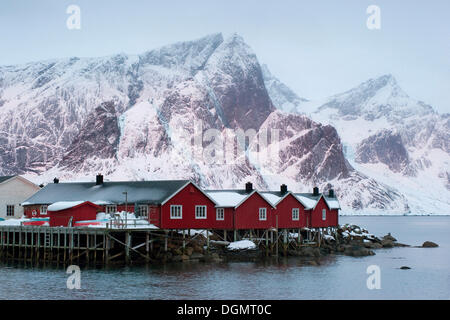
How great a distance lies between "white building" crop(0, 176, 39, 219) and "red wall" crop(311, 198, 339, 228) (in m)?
35.8

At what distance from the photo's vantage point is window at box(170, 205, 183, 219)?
210 ft

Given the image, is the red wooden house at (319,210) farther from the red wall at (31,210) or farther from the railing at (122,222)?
the red wall at (31,210)

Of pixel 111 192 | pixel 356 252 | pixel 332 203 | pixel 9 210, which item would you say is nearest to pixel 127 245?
pixel 111 192

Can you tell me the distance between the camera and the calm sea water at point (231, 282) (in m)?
44.5

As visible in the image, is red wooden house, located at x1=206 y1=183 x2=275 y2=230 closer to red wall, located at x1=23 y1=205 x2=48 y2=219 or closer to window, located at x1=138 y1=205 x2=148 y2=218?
window, located at x1=138 y1=205 x2=148 y2=218

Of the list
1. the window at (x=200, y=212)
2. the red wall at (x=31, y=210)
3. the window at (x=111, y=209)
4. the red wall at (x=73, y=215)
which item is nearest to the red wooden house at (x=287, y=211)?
the window at (x=200, y=212)

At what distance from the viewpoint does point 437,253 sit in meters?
84.0

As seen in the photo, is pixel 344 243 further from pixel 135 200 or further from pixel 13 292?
pixel 13 292

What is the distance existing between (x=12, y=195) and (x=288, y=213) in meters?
34.3

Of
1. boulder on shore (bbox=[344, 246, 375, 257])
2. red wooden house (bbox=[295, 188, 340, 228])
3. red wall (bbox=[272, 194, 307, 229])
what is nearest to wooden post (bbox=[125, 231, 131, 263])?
red wall (bbox=[272, 194, 307, 229])

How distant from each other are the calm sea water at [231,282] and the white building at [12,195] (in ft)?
72.2

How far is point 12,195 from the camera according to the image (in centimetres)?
8144
